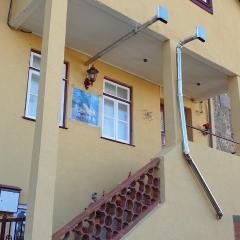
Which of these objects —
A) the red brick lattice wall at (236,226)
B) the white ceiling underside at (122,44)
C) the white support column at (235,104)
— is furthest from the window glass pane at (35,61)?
the red brick lattice wall at (236,226)

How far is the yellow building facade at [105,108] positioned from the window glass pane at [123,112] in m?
0.05

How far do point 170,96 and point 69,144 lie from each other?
238cm

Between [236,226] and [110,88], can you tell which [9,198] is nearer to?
[110,88]

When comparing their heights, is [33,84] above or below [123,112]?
below

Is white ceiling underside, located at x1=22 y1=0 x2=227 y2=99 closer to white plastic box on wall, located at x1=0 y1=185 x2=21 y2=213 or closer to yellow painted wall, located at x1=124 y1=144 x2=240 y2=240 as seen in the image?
yellow painted wall, located at x1=124 y1=144 x2=240 y2=240

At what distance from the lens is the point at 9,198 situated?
8023 mm

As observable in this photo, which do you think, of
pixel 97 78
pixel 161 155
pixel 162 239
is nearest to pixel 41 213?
pixel 162 239

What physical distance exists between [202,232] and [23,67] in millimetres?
4816

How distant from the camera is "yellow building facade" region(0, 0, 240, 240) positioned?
270 inches

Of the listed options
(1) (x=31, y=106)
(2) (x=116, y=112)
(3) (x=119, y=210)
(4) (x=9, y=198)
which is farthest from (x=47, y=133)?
(2) (x=116, y=112)

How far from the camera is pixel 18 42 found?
9023 mm

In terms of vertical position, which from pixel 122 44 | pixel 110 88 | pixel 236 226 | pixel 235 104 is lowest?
pixel 236 226

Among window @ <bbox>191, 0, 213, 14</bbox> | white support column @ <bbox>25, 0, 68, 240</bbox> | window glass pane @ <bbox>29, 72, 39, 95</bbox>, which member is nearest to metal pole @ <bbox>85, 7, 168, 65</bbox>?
window glass pane @ <bbox>29, 72, 39, 95</bbox>

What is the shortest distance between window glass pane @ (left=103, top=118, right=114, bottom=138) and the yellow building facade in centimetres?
8
